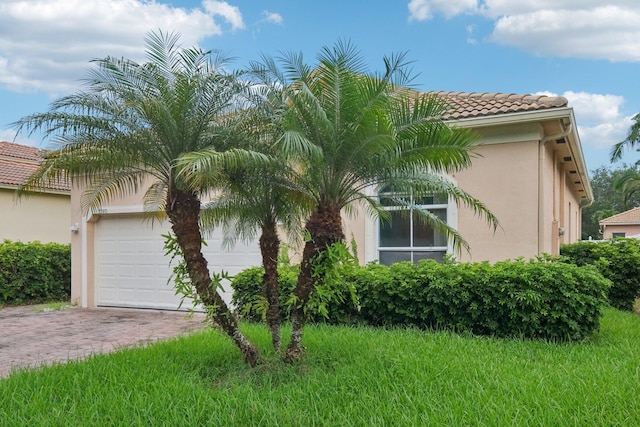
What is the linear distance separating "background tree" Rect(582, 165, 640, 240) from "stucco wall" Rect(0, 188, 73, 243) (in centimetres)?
4725

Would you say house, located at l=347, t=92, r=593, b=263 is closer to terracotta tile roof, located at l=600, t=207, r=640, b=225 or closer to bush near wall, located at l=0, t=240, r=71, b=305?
bush near wall, located at l=0, t=240, r=71, b=305

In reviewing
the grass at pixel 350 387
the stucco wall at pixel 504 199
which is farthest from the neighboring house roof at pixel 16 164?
the stucco wall at pixel 504 199

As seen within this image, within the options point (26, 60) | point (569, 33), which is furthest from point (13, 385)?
point (569, 33)

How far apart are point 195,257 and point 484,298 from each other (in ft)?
14.7

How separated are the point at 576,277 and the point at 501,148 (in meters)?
3.12

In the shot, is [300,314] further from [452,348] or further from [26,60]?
[26,60]

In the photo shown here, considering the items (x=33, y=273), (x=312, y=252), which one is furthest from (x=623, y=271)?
(x=33, y=273)

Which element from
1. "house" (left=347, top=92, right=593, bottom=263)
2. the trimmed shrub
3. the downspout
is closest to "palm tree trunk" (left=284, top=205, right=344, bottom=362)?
the trimmed shrub

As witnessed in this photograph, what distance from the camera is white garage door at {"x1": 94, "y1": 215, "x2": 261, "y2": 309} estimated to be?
40.2ft

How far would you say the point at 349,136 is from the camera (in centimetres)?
524

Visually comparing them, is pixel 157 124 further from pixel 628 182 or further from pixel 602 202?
pixel 602 202

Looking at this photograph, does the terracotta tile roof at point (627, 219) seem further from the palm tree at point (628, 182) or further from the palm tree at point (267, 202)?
the palm tree at point (267, 202)

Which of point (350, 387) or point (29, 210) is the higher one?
point (29, 210)

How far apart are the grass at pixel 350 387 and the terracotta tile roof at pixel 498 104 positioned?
14.3ft
